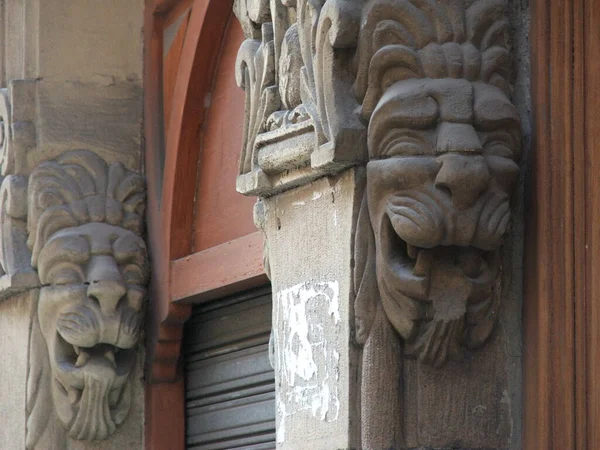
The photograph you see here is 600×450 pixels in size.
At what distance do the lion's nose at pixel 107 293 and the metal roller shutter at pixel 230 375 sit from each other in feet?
0.90

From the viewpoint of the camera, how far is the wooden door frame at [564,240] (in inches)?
120

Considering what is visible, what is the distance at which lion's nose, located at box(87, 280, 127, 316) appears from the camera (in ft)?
16.9

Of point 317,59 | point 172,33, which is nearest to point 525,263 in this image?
point 317,59

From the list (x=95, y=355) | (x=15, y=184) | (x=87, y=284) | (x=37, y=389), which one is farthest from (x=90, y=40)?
(x=37, y=389)

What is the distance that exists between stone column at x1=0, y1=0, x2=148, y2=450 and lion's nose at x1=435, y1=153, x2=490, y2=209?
2374mm

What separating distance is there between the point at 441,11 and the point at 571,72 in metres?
0.29

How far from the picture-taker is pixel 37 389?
522 centimetres

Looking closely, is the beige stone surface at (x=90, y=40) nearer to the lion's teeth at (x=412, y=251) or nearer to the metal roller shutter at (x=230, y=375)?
the metal roller shutter at (x=230, y=375)

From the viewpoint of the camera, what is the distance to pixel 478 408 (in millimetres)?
3109

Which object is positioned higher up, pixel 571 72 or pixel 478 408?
pixel 571 72

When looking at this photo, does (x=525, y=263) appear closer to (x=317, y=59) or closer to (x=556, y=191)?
(x=556, y=191)

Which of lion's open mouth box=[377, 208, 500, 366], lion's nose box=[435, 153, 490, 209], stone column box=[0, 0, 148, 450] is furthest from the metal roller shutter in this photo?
lion's nose box=[435, 153, 490, 209]

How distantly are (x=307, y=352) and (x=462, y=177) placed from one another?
551 mm

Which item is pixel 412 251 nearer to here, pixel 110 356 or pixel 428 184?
pixel 428 184
